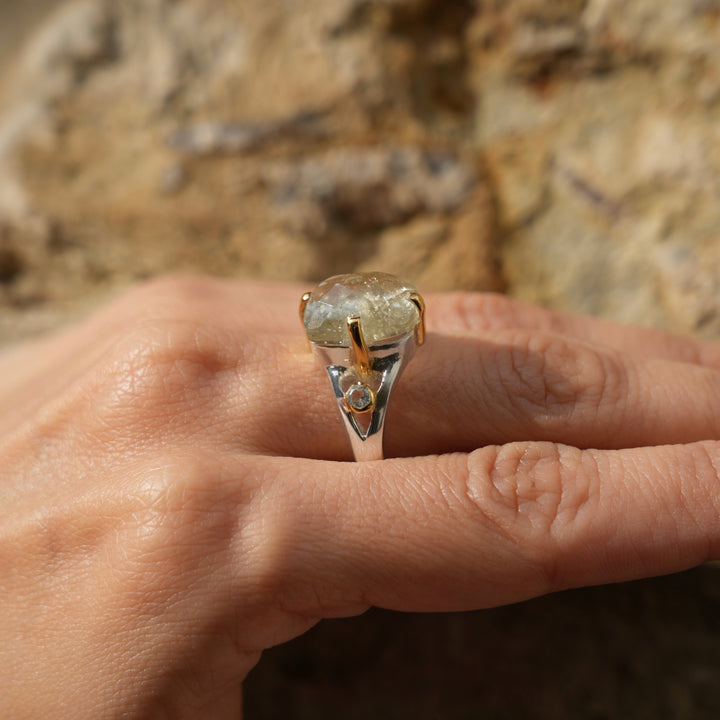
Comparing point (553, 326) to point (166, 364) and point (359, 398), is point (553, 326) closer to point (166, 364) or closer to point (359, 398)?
point (359, 398)

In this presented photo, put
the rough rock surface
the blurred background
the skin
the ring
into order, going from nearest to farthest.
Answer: the skin, the ring, the blurred background, the rough rock surface

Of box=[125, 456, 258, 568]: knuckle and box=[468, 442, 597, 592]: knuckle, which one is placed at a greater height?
box=[125, 456, 258, 568]: knuckle

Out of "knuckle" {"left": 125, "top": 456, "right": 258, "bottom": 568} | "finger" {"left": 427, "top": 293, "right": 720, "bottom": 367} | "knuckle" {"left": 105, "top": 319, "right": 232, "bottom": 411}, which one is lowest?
"finger" {"left": 427, "top": 293, "right": 720, "bottom": 367}

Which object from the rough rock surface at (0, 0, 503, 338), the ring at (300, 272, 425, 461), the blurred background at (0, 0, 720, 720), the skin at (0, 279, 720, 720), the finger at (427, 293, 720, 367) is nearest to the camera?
the skin at (0, 279, 720, 720)

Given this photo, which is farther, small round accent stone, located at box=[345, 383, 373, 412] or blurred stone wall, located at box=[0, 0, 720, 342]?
blurred stone wall, located at box=[0, 0, 720, 342]

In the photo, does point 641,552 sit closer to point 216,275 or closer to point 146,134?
point 216,275

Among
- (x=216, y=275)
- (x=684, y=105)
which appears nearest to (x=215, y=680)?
(x=216, y=275)

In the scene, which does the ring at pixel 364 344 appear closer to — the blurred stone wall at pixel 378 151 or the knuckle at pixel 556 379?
the knuckle at pixel 556 379

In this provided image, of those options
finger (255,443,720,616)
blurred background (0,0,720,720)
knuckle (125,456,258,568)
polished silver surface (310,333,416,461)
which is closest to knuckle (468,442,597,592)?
finger (255,443,720,616)

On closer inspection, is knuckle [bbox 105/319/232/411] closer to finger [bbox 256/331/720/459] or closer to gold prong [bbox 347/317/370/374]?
finger [bbox 256/331/720/459]
